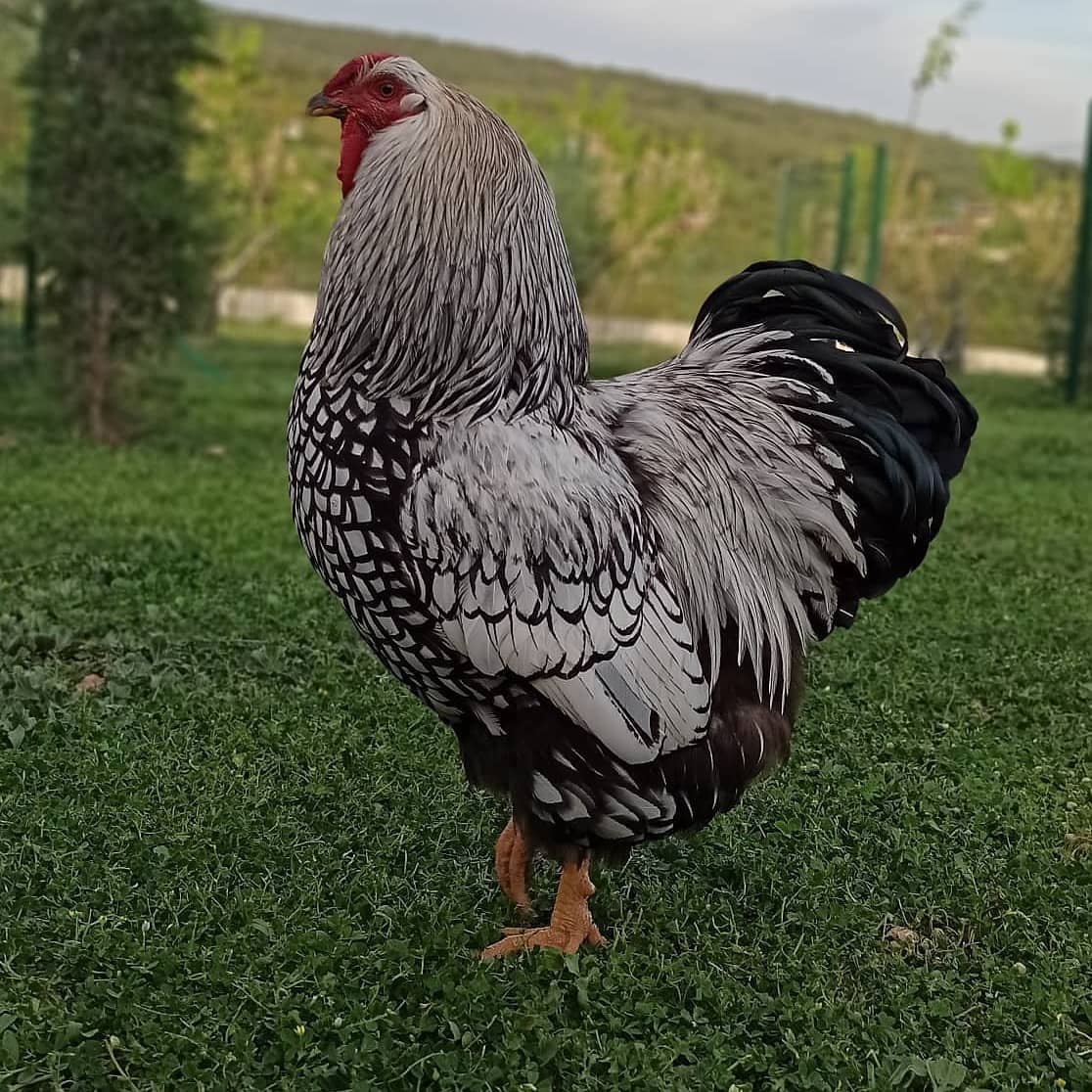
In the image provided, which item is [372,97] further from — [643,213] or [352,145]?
[643,213]

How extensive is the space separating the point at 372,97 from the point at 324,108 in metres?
0.11

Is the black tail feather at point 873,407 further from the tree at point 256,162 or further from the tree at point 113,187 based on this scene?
the tree at point 256,162

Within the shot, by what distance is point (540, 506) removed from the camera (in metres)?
2.28

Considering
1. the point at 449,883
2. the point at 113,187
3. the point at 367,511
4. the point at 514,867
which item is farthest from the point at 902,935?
the point at 113,187

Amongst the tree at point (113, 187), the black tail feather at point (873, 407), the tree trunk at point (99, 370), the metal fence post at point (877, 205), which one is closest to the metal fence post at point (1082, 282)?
the metal fence post at point (877, 205)

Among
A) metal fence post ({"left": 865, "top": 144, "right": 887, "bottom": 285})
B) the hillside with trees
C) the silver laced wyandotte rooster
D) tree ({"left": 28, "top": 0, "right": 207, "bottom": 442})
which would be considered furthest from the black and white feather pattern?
metal fence post ({"left": 865, "top": 144, "right": 887, "bottom": 285})

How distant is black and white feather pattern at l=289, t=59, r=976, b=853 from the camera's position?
2.29m

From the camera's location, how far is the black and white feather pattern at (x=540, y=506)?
7.50 ft

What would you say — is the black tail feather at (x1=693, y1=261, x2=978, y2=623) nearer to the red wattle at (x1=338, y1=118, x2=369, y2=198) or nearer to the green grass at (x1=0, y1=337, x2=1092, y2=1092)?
the green grass at (x1=0, y1=337, x2=1092, y2=1092)

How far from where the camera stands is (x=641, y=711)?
238 cm

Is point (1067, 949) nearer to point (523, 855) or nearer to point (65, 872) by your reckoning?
point (523, 855)

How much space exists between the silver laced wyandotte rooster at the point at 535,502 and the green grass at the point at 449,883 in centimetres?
31

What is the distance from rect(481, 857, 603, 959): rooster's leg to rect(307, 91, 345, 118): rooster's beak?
1664 mm

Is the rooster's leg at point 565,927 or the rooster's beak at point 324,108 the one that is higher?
the rooster's beak at point 324,108
